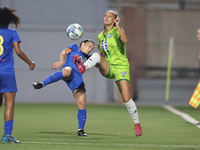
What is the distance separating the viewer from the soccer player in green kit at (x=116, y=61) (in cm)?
597

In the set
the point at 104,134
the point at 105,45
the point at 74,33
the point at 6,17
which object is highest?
the point at 6,17

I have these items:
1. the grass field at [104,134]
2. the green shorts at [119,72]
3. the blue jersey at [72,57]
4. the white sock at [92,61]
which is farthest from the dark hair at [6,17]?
the green shorts at [119,72]

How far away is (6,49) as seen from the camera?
16.5ft

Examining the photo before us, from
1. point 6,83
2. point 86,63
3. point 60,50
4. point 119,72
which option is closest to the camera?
point 6,83

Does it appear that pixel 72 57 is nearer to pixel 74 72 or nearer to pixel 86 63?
pixel 74 72

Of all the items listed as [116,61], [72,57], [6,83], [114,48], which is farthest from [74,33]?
[6,83]

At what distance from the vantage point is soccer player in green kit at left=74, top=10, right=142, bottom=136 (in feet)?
19.6

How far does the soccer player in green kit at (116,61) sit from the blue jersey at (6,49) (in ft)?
4.18

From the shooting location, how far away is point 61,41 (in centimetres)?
1388

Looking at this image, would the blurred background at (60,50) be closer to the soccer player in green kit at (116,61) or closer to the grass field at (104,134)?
the grass field at (104,134)

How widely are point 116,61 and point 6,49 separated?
5.63 ft

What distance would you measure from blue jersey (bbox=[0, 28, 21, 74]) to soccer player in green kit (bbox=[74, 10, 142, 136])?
1.27 meters

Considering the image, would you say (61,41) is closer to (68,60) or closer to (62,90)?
(62,90)

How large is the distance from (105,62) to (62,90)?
25.8ft
